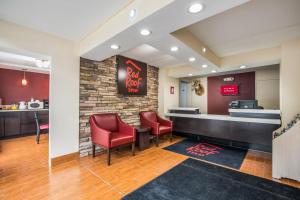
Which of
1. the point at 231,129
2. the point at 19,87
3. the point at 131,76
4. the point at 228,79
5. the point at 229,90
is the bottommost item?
the point at 231,129

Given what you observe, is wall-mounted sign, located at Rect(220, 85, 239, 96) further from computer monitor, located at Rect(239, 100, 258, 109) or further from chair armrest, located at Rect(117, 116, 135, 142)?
chair armrest, located at Rect(117, 116, 135, 142)

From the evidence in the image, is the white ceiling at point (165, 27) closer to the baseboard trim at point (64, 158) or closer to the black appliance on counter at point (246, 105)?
the black appliance on counter at point (246, 105)

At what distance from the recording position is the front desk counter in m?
3.40

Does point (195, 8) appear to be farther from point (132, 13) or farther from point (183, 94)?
point (183, 94)

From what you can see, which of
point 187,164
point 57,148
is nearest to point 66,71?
point 57,148

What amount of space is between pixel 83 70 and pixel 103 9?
1.57m

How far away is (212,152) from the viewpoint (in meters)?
3.50

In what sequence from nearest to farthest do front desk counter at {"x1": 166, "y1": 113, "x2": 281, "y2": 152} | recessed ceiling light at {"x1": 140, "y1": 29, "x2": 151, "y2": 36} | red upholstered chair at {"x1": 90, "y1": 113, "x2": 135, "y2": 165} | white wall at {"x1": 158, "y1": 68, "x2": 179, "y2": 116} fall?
recessed ceiling light at {"x1": 140, "y1": 29, "x2": 151, "y2": 36}
red upholstered chair at {"x1": 90, "y1": 113, "x2": 135, "y2": 165}
front desk counter at {"x1": 166, "y1": 113, "x2": 281, "y2": 152}
white wall at {"x1": 158, "y1": 68, "x2": 179, "y2": 116}

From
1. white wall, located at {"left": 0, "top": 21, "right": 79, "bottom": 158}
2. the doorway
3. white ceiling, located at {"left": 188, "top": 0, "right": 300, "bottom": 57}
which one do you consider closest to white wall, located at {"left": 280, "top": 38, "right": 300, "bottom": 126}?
white ceiling, located at {"left": 188, "top": 0, "right": 300, "bottom": 57}

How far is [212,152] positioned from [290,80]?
2.24 meters

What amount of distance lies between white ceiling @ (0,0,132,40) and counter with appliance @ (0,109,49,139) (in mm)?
3231

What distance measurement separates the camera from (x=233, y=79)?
18.1ft

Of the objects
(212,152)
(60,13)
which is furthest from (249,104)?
(60,13)

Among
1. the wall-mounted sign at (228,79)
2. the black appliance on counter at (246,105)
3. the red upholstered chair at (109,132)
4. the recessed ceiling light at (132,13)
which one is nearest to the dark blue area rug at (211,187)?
the red upholstered chair at (109,132)
